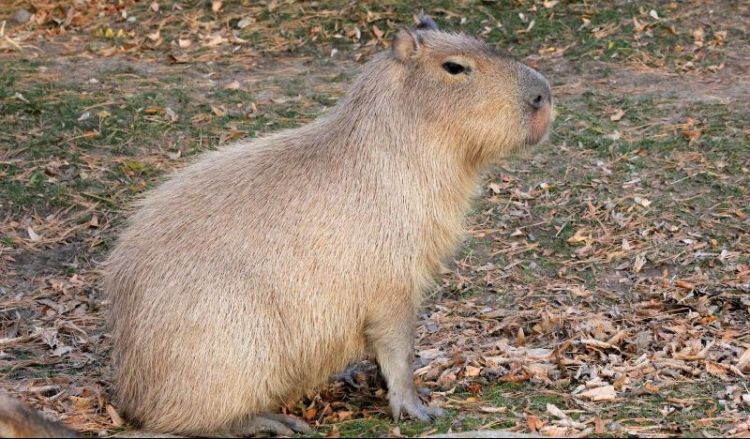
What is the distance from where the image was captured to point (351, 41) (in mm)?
8867

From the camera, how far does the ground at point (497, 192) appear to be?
15.3 ft

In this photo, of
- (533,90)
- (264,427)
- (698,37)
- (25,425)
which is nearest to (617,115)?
(698,37)

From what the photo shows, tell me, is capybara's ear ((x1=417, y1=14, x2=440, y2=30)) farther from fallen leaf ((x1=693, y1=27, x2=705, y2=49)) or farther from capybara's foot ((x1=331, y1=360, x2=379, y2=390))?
fallen leaf ((x1=693, y1=27, x2=705, y2=49))

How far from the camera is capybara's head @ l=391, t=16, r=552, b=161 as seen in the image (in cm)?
448

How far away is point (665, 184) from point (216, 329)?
3699 mm

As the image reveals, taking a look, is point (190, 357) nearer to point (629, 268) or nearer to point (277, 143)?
point (277, 143)

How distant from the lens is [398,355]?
4.41 m

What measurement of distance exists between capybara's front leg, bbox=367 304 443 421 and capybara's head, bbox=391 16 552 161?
780mm

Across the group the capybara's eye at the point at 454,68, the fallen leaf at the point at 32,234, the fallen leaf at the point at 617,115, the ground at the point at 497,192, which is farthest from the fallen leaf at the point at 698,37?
the fallen leaf at the point at 32,234

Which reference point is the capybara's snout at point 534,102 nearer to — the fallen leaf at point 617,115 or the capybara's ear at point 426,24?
the capybara's ear at point 426,24

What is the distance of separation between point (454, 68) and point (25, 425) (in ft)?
7.29

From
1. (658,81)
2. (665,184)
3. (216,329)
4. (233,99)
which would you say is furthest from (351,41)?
(216,329)

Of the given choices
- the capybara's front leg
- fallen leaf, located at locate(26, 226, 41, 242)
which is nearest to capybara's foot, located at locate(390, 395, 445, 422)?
the capybara's front leg

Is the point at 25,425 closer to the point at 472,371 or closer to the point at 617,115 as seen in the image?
the point at 472,371
